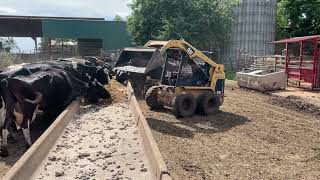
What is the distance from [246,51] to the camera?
36.4 metres

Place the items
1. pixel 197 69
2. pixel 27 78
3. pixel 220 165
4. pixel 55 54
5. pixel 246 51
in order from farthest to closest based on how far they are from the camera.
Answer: pixel 55 54
pixel 246 51
pixel 197 69
pixel 27 78
pixel 220 165

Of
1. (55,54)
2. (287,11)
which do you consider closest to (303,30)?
(287,11)

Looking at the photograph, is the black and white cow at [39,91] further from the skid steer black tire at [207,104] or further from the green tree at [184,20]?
the green tree at [184,20]

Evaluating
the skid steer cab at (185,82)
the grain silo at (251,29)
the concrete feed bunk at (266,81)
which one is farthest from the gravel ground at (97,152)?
the grain silo at (251,29)

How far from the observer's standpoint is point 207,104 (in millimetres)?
13562

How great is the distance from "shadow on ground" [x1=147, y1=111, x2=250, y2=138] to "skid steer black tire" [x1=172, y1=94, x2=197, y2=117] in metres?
0.18

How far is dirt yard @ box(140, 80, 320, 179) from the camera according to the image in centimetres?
791

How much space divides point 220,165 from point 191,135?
104 inches

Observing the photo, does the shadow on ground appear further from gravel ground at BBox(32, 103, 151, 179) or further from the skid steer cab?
gravel ground at BBox(32, 103, 151, 179)

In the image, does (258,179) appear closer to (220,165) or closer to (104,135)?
(220,165)

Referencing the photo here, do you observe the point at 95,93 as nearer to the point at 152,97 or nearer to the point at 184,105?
the point at 152,97

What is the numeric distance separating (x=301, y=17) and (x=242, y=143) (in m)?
28.4

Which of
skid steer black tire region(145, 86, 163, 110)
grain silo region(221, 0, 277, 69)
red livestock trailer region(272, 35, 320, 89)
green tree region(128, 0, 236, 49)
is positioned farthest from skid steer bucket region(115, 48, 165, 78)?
grain silo region(221, 0, 277, 69)

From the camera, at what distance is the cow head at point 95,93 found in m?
13.0
